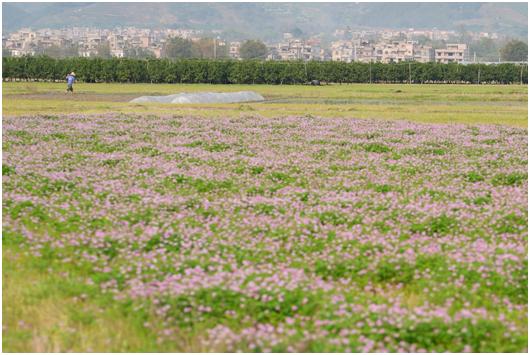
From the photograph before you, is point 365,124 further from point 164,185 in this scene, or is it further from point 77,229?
point 77,229

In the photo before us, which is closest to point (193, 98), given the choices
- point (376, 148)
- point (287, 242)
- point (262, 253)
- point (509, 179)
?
point (376, 148)

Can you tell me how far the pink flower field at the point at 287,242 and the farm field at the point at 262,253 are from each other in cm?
3

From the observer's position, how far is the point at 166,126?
31562 mm

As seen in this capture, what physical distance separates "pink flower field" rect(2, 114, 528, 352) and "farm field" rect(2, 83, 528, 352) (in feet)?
0.10

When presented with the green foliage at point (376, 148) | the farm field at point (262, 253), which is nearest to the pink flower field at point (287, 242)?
the farm field at point (262, 253)

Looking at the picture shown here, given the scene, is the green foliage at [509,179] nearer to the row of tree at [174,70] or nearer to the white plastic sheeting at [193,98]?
the white plastic sheeting at [193,98]

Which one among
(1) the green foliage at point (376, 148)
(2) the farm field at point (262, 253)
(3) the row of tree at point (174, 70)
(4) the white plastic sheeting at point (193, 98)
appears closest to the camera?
(2) the farm field at point (262, 253)

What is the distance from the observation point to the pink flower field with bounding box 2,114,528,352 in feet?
26.1

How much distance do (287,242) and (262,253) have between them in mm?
923

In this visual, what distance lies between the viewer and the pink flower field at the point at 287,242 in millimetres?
7941

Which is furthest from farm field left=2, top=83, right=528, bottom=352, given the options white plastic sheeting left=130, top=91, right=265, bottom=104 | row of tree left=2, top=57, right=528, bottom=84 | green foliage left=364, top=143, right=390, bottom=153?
row of tree left=2, top=57, right=528, bottom=84

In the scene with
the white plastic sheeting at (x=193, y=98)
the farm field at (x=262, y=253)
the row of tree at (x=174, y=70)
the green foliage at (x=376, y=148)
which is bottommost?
the farm field at (x=262, y=253)

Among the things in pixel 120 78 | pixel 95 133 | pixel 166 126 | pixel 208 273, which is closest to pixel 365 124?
pixel 166 126

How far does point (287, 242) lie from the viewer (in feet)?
37.2
